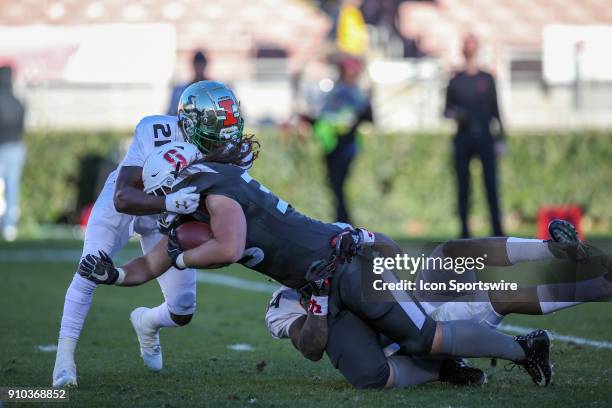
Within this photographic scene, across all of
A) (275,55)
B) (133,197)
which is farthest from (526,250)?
(275,55)

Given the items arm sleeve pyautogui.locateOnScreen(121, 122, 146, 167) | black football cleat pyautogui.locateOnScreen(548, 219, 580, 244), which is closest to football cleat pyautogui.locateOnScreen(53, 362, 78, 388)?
arm sleeve pyautogui.locateOnScreen(121, 122, 146, 167)

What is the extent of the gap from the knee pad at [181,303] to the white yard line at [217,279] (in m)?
1.73

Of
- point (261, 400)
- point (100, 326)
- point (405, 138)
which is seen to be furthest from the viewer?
point (405, 138)

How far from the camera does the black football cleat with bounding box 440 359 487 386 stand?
16.3ft

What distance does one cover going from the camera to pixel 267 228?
4641 mm

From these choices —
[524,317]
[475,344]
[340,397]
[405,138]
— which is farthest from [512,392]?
[405,138]

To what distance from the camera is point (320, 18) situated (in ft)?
72.6

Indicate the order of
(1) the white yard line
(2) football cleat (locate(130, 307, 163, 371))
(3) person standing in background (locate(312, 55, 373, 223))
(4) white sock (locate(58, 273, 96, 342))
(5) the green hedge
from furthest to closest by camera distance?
(5) the green hedge < (3) person standing in background (locate(312, 55, 373, 223)) < (1) the white yard line < (2) football cleat (locate(130, 307, 163, 371)) < (4) white sock (locate(58, 273, 96, 342))

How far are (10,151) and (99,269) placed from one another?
9.86 metres

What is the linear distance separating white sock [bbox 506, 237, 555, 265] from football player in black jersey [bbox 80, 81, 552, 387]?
362mm

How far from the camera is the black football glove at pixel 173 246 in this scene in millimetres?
4667

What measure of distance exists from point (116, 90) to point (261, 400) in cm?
1564

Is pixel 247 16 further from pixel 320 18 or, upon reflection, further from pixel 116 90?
pixel 116 90

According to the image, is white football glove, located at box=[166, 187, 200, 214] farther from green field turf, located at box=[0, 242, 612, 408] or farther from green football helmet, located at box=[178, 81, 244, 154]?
green field turf, located at box=[0, 242, 612, 408]
